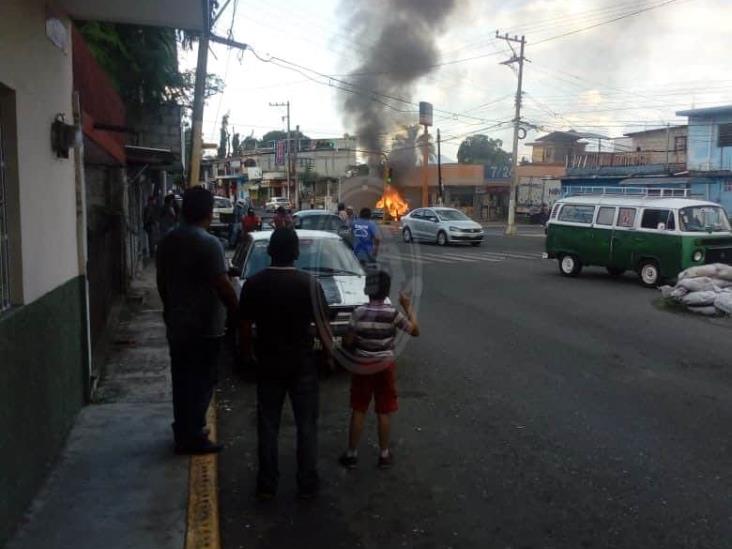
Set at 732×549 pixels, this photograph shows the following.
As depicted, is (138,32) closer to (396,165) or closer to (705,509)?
(705,509)

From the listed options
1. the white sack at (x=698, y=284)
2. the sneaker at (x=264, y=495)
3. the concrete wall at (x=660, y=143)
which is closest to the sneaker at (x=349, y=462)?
the sneaker at (x=264, y=495)

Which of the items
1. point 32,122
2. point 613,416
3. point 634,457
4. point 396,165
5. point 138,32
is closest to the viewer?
point 32,122

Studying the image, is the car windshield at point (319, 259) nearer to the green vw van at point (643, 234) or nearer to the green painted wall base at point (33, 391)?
the green painted wall base at point (33, 391)

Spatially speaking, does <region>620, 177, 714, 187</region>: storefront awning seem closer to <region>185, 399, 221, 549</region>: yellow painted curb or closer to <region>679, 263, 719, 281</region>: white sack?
<region>679, 263, 719, 281</region>: white sack

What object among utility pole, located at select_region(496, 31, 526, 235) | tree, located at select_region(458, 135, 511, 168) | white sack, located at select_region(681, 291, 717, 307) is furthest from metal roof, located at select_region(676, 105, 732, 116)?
tree, located at select_region(458, 135, 511, 168)

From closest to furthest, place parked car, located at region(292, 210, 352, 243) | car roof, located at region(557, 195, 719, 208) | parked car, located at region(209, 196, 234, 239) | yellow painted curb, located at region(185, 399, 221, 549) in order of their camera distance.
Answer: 1. yellow painted curb, located at region(185, 399, 221, 549)
2. car roof, located at region(557, 195, 719, 208)
3. parked car, located at region(292, 210, 352, 243)
4. parked car, located at region(209, 196, 234, 239)

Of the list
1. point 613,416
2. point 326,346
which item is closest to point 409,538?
point 326,346

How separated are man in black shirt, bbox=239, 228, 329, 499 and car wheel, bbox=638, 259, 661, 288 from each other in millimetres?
11608

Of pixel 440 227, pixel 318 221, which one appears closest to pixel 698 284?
pixel 318 221

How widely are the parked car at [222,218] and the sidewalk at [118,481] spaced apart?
67.8 ft

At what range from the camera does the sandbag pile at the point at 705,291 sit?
11.1 m

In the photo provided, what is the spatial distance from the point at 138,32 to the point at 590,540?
44.3 ft

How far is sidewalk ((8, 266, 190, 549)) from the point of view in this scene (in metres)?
3.70

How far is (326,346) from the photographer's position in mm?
4496
